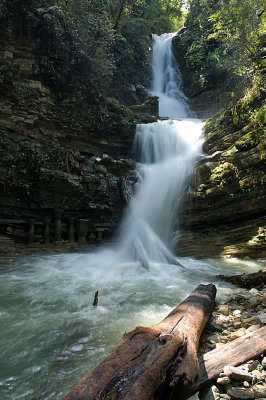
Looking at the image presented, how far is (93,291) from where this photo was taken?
4875 mm

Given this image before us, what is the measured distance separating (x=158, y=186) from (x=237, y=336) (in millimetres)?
8163

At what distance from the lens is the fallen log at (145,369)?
1411 millimetres

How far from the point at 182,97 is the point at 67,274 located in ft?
61.1

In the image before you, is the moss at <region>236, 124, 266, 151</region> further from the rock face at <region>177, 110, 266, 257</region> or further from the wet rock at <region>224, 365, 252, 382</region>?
the wet rock at <region>224, 365, 252, 382</region>

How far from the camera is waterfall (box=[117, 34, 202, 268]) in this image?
8709 millimetres

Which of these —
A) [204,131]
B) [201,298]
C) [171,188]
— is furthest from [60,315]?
[204,131]

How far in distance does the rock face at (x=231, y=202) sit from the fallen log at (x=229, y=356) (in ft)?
19.7

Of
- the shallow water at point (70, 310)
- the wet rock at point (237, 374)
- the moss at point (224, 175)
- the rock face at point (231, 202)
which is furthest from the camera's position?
the moss at point (224, 175)

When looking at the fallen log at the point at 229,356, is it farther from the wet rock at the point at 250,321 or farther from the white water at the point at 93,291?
the white water at the point at 93,291

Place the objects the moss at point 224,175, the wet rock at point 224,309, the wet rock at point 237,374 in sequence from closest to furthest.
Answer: the wet rock at point 237,374 → the wet rock at point 224,309 → the moss at point 224,175

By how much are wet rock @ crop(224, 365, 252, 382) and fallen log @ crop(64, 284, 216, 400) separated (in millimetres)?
265

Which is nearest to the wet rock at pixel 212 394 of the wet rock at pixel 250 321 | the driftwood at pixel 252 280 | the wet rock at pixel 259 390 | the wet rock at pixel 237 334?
the wet rock at pixel 259 390

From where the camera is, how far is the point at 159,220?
32.4ft

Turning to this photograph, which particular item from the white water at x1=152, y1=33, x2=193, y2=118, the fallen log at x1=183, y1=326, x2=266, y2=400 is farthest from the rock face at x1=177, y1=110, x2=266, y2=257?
the white water at x1=152, y1=33, x2=193, y2=118
